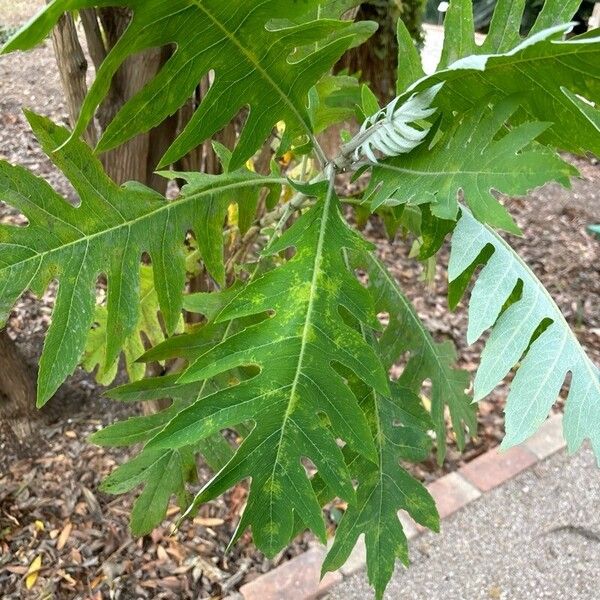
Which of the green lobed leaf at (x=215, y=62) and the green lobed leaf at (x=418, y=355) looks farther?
the green lobed leaf at (x=418, y=355)

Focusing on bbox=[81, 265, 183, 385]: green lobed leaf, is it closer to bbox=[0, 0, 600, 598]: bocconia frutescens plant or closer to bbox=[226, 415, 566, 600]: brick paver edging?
bbox=[0, 0, 600, 598]: bocconia frutescens plant

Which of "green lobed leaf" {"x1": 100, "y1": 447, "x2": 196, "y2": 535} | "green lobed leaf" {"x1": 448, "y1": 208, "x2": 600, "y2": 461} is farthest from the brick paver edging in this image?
"green lobed leaf" {"x1": 448, "y1": 208, "x2": 600, "y2": 461}

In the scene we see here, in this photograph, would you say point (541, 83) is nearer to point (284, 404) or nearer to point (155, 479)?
point (284, 404)

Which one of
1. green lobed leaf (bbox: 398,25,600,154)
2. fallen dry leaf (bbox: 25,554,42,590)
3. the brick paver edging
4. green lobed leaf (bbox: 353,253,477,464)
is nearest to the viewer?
green lobed leaf (bbox: 398,25,600,154)

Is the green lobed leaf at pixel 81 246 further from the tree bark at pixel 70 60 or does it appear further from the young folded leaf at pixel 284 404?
the tree bark at pixel 70 60

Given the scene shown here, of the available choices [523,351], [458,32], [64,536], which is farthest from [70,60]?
[64,536]

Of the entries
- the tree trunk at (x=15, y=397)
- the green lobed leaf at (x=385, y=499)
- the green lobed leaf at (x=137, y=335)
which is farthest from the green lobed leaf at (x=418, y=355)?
the tree trunk at (x=15, y=397)
